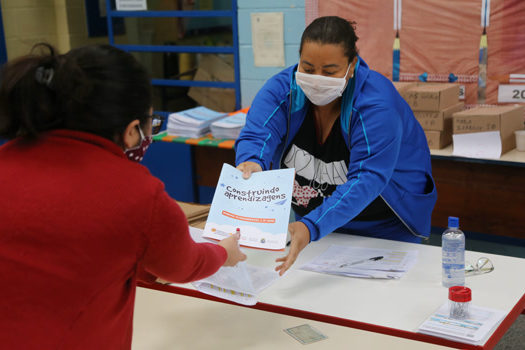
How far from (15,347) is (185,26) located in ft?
13.9

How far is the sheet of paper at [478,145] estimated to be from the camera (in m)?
3.06

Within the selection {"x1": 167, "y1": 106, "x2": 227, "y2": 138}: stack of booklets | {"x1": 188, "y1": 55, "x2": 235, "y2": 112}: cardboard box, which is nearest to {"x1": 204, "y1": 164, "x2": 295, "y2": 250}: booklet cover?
{"x1": 167, "y1": 106, "x2": 227, "y2": 138}: stack of booklets

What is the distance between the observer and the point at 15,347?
1016 millimetres

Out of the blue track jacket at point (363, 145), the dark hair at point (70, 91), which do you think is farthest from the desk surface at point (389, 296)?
the dark hair at point (70, 91)

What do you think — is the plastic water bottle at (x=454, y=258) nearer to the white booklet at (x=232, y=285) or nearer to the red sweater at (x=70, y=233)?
the white booklet at (x=232, y=285)

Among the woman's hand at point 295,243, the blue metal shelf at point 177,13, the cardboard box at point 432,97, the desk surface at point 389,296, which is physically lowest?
the desk surface at point 389,296

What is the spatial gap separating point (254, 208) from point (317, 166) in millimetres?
415

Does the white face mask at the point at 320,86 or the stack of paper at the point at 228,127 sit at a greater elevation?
the white face mask at the point at 320,86

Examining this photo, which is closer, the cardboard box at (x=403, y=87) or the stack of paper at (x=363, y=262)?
the stack of paper at (x=363, y=262)

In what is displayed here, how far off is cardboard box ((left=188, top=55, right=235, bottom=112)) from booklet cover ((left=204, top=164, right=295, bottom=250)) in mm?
2534

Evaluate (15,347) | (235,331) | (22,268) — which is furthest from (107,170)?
(235,331)

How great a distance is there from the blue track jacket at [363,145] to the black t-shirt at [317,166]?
0.04m

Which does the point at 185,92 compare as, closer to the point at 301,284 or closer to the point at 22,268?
the point at 301,284

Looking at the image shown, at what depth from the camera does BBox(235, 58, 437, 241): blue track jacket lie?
1.83 meters
